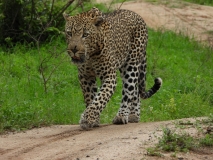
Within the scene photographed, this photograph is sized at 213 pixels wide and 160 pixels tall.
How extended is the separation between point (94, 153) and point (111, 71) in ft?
8.03

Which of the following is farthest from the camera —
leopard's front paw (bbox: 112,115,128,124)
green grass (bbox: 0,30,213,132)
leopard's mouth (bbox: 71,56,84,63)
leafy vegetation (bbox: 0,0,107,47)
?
leafy vegetation (bbox: 0,0,107,47)

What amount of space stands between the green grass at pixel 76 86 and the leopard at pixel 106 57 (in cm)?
62

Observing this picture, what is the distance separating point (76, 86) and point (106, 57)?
3.64 m

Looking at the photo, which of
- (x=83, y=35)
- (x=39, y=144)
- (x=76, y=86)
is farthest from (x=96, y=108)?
(x=76, y=86)

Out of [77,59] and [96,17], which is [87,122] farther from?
[96,17]

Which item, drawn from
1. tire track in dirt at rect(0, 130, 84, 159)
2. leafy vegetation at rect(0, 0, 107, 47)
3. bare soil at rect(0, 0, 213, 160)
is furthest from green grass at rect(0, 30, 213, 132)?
→ tire track in dirt at rect(0, 130, 84, 159)

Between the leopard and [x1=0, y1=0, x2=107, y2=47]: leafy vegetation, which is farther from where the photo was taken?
[x1=0, y1=0, x2=107, y2=47]: leafy vegetation

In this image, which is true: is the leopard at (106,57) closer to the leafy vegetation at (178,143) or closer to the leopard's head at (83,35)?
the leopard's head at (83,35)

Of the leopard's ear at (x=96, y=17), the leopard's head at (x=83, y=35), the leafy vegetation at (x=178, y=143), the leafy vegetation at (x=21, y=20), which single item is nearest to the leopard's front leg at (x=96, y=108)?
the leopard's head at (x=83, y=35)

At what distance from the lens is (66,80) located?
13.5 m

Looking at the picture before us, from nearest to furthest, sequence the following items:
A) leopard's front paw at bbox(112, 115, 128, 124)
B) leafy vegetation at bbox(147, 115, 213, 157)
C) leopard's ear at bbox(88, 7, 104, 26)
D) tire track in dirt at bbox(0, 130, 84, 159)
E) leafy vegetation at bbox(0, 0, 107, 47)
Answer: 1. leafy vegetation at bbox(147, 115, 213, 157)
2. tire track in dirt at bbox(0, 130, 84, 159)
3. leopard's ear at bbox(88, 7, 104, 26)
4. leopard's front paw at bbox(112, 115, 128, 124)
5. leafy vegetation at bbox(0, 0, 107, 47)

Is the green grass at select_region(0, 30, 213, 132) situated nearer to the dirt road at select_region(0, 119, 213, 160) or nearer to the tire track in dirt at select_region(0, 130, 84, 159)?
the dirt road at select_region(0, 119, 213, 160)

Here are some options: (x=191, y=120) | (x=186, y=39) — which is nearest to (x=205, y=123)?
(x=191, y=120)

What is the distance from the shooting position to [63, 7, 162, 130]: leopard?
9.51m
